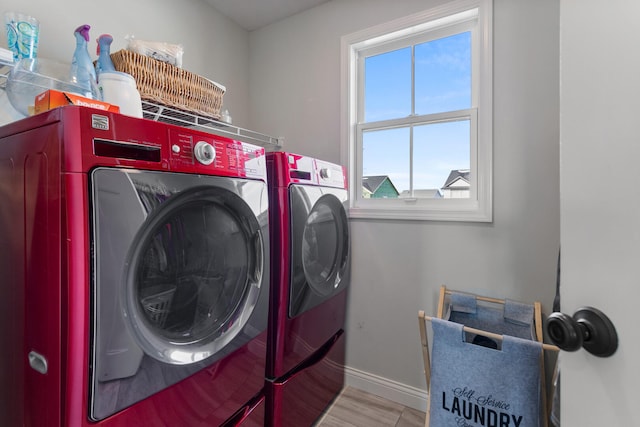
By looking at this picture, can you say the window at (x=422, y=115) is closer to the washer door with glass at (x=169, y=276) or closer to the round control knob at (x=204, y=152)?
the washer door with glass at (x=169, y=276)

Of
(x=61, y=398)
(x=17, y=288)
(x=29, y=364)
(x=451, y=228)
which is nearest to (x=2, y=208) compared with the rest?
(x=17, y=288)

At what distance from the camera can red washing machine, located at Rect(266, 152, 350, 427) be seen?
3.92 feet

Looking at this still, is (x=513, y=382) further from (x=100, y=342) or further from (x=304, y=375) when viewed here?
(x=100, y=342)

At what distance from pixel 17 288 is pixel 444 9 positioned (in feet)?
6.88

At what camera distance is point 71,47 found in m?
1.36

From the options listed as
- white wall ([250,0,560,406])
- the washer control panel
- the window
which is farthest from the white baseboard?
the washer control panel

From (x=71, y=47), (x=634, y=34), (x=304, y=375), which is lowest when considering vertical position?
(x=304, y=375)

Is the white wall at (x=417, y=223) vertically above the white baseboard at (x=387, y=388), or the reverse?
the white wall at (x=417, y=223)

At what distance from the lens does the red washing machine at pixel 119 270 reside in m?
0.61

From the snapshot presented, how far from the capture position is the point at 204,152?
0.84 m

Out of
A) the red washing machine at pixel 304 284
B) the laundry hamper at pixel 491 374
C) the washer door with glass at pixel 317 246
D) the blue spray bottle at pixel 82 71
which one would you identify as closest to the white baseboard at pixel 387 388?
the red washing machine at pixel 304 284

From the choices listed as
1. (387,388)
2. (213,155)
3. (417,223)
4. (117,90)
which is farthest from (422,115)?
(387,388)

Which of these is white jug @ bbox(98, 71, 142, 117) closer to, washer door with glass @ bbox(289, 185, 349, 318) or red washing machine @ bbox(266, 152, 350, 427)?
red washing machine @ bbox(266, 152, 350, 427)

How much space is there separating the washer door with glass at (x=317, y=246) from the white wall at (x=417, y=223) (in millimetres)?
243
